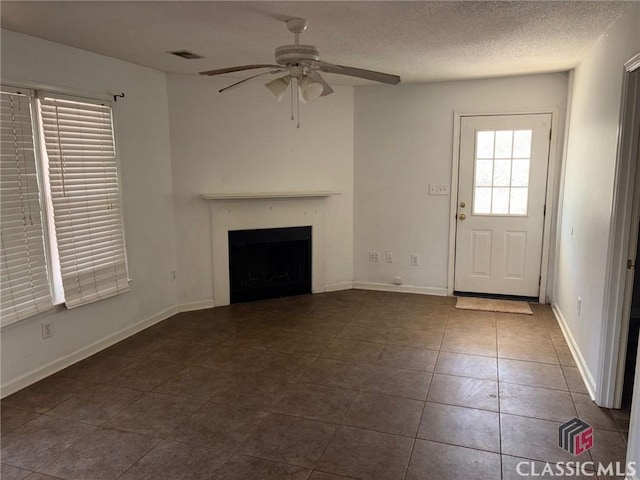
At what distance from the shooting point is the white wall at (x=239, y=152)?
177 inches

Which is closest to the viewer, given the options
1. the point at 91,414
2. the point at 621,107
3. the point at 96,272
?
the point at 621,107

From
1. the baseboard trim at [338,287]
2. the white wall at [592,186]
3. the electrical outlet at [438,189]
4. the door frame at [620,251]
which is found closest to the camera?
the door frame at [620,251]

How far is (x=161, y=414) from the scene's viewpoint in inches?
107

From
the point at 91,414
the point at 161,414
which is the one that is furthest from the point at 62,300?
the point at 161,414

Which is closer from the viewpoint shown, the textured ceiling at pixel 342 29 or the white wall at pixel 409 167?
the textured ceiling at pixel 342 29

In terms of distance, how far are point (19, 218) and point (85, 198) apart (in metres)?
0.57

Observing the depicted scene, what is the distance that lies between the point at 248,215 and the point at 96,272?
Answer: 1644 mm

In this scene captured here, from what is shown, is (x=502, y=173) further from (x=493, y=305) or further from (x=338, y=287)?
(x=338, y=287)

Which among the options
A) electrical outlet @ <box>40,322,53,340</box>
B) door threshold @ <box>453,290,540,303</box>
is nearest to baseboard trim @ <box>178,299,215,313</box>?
electrical outlet @ <box>40,322,53,340</box>

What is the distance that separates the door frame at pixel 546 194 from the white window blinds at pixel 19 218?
380cm

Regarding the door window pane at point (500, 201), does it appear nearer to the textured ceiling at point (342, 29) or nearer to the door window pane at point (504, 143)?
the door window pane at point (504, 143)

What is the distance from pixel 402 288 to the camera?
5297 mm

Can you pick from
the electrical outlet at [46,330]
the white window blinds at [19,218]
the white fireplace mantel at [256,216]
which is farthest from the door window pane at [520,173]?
the electrical outlet at [46,330]

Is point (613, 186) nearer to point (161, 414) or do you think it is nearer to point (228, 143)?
point (161, 414)
